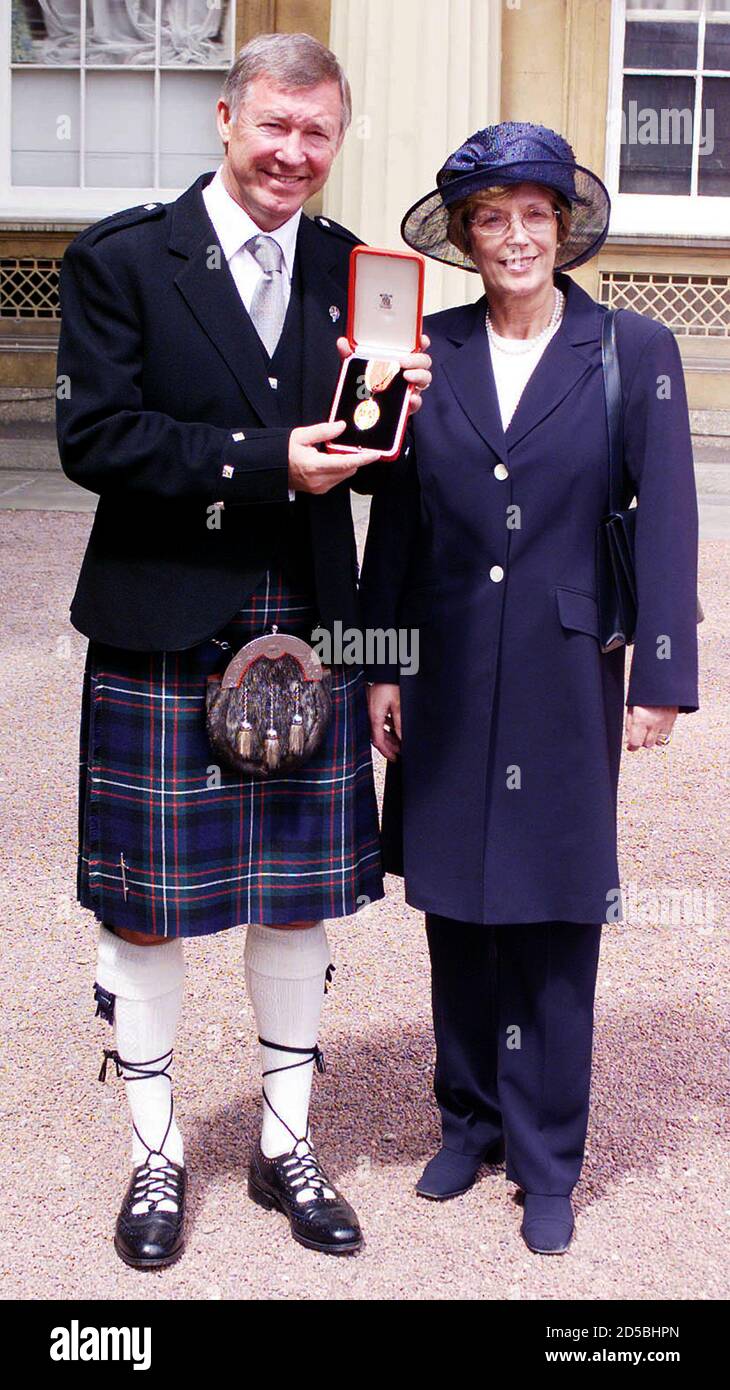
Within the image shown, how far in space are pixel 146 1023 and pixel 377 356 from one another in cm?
119

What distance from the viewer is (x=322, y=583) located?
2.82 m

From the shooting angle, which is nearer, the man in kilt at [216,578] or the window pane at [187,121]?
the man in kilt at [216,578]

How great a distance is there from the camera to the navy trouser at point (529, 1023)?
9.99ft

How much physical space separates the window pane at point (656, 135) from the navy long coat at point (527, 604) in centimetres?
900

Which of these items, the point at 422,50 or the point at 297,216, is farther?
the point at 422,50

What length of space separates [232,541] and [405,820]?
63 cm

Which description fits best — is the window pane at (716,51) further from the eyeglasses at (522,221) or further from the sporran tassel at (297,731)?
the sporran tassel at (297,731)

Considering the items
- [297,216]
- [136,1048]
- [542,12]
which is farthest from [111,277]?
[542,12]

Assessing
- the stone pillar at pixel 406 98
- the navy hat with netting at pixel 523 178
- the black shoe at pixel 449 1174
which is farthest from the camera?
the stone pillar at pixel 406 98

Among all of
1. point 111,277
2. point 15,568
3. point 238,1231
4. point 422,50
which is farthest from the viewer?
point 422,50

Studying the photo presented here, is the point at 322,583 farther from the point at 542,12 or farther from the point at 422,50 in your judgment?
the point at 542,12

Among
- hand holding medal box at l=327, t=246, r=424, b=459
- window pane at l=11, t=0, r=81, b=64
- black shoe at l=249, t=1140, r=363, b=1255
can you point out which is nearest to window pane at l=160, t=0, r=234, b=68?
window pane at l=11, t=0, r=81, b=64

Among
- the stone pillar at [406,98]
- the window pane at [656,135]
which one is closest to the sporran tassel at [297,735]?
the stone pillar at [406,98]

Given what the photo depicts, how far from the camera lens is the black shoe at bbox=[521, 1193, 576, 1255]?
2.99 meters
